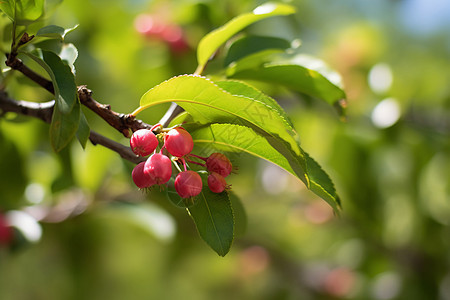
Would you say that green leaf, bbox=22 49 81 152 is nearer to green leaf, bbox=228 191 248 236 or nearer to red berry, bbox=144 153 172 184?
red berry, bbox=144 153 172 184

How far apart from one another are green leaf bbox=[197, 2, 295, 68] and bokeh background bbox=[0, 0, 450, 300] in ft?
1.31

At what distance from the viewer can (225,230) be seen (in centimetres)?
70

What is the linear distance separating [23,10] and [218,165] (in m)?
0.41

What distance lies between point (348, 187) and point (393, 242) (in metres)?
0.41

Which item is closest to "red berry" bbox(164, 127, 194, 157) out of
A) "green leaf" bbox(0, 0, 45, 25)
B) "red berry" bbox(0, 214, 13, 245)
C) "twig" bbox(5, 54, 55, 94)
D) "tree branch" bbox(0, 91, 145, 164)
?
"tree branch" bbox(0, 91, 145, 164)

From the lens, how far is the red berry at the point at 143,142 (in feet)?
2.14

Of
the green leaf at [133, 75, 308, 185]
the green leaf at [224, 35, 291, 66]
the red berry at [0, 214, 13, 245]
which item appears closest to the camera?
the green leaf at [133, 75, 308, 185]

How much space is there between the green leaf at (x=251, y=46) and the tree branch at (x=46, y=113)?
0.38 metres

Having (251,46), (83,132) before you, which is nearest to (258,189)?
(251,46)

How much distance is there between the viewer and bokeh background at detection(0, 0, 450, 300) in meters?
1.68

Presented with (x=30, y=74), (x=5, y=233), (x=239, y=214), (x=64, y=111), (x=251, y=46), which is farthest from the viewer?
(x=5, y=233)

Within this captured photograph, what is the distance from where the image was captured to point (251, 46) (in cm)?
103

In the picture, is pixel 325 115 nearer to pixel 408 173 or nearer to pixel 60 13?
pixel 408 173

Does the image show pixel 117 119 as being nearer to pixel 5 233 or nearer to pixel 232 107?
pixel 232 107
